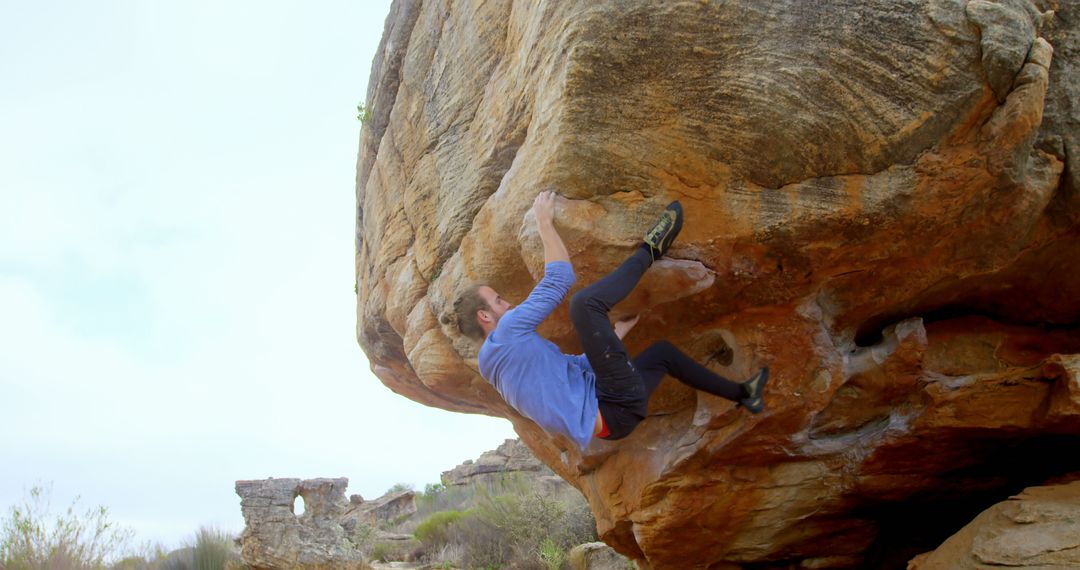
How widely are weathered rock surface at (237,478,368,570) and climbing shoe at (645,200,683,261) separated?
8933 mm

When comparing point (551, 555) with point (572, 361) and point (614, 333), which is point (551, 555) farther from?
point (614, 333)

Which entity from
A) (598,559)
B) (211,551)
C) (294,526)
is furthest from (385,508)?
(598,559)

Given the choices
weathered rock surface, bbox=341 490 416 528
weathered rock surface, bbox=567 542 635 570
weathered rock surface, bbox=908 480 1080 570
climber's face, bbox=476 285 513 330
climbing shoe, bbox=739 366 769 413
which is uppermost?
weathered rock surface, bbox=341 490 416 528

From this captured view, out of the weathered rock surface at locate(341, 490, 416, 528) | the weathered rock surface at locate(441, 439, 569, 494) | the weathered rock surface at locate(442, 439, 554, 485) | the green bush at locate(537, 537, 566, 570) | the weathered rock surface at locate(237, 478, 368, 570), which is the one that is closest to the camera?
the weathered rock surface at locate(237, 478, 368, 570)

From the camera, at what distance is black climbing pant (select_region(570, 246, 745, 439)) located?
4.36 meters

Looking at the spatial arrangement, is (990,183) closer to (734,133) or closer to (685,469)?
(734,133)

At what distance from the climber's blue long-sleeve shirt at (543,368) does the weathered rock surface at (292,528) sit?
817 cm

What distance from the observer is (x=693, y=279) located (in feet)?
16.2

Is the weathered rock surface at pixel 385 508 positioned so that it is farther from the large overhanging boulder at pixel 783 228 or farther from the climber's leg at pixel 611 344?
the climber's leg at pixel 611 344

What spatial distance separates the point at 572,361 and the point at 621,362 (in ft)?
1.37

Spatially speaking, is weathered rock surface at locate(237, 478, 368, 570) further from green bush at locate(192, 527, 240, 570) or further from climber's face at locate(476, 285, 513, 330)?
climber's face at locate(476, 285, 513, 330)

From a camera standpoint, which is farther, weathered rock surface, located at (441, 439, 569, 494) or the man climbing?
weathered rock surface, located at (441, 439, 569, 494)

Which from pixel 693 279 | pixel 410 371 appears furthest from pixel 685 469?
pixel 410 371

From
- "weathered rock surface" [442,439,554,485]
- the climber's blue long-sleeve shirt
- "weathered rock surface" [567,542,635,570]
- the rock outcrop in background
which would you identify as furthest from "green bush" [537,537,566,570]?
"weathered rock surface" [442,439,554,485]
